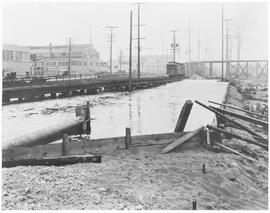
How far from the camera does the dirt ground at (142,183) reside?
472 cm

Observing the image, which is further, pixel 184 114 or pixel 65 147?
pixel 184 114

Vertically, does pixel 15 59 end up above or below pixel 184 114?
above

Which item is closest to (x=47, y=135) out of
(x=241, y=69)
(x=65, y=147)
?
(x=65, y=147)

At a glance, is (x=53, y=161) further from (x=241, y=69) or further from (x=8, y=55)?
(x=241, y=69)

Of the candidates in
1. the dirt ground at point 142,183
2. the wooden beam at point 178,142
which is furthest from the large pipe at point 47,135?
the wooden beam at point 178,142

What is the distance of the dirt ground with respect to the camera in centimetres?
472

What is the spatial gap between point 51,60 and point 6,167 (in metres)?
69.2

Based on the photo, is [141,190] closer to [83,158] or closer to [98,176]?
[98,176]

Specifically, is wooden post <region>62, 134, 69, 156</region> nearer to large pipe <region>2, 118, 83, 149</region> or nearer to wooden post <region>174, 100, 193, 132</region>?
large pipe <region>2, 118, 83, 149</region>

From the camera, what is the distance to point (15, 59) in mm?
45781

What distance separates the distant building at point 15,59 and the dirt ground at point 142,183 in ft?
131

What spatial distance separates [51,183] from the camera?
204 inches

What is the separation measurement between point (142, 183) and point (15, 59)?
145 ft

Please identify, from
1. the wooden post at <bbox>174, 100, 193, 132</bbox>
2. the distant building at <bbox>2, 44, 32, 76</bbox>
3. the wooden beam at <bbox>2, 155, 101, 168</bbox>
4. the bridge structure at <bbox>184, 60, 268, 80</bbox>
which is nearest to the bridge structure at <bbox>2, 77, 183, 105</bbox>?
the wooden post at <bbox>174, 100, 193, 132</bbox>
